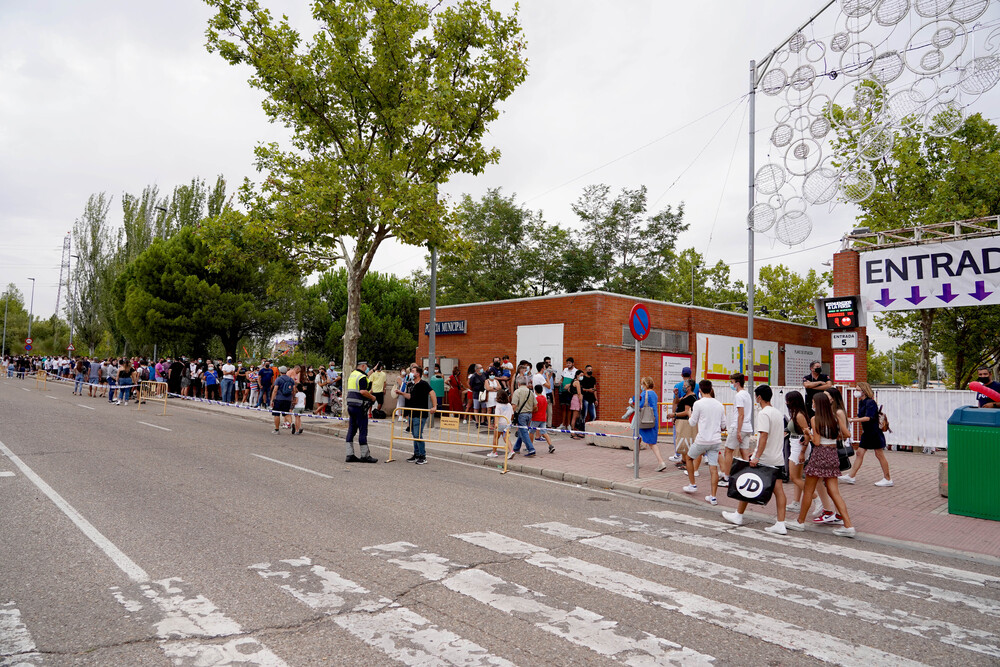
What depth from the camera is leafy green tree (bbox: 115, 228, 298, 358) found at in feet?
110

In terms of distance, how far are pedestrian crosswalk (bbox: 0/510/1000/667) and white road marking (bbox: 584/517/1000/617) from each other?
3 centimetres

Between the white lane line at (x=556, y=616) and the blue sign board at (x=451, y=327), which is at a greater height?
the blue sign board at (x=451, y=327)

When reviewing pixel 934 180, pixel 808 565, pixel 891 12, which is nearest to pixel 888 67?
pixel 891 12

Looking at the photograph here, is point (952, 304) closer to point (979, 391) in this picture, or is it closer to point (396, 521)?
point (979, 391)

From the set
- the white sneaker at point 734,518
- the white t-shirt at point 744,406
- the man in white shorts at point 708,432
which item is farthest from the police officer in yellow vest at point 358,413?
the white sneaker at point 734,518

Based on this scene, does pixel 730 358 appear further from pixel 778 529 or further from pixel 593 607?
pixel 593 607

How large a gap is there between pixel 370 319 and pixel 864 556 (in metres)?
39.4

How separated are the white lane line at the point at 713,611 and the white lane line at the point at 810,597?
0.58 meters

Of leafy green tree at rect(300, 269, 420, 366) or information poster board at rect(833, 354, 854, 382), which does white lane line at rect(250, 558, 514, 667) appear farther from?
leafy green tree at rect(300, 269, 420, 366)

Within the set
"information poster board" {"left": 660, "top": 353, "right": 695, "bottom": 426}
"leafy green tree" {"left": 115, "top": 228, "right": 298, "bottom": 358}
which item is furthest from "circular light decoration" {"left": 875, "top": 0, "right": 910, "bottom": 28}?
"leafy green tree" {"left": 115, "top": 228, "right": 298, "bottom": 358}

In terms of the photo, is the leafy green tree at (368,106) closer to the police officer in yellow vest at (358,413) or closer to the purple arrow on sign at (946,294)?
the police officer in yellow vest at (358,413)

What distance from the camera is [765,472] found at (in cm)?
755

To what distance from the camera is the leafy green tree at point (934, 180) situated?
2377cm

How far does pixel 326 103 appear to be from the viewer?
17.5m
